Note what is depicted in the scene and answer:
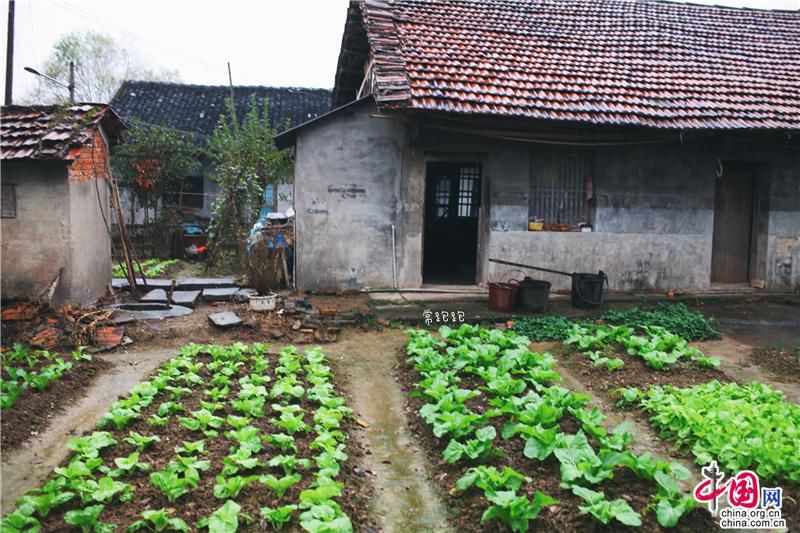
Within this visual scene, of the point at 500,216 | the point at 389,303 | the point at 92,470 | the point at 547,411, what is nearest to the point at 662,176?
the point at 500,216

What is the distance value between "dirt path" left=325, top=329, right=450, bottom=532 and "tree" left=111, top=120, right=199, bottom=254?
10.5 m

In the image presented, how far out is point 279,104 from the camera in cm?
2427

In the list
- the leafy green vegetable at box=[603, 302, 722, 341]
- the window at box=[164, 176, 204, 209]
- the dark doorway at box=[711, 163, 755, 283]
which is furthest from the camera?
the window at box=[164, 176, 204, 209]

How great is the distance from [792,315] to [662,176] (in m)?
3.37

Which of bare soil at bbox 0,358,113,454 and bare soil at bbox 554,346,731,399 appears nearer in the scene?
bare soil at bbox 0,358,113,454

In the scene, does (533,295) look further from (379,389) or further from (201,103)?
(201,103)

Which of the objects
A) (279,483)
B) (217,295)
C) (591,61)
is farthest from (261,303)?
(591,61)

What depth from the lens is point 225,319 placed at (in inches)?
352

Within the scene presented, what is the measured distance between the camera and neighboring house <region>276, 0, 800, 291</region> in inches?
430

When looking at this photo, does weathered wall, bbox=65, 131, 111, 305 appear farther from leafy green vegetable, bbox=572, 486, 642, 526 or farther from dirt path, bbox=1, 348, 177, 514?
leafy green vegetable, bbox=572, 486, 642, 526

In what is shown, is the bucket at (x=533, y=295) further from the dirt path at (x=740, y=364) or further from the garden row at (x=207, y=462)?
the garden row at (x=207, y=462)

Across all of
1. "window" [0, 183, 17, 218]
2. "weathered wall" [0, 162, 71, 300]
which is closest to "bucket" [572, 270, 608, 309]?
"weathered wall" [0, 162, 71, 300]

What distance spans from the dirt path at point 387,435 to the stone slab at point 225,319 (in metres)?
1.52

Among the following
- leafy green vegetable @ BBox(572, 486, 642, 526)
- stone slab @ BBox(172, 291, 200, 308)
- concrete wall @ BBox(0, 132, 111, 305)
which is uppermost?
concrete wall @ BBox(0, 132, 111, 305)
